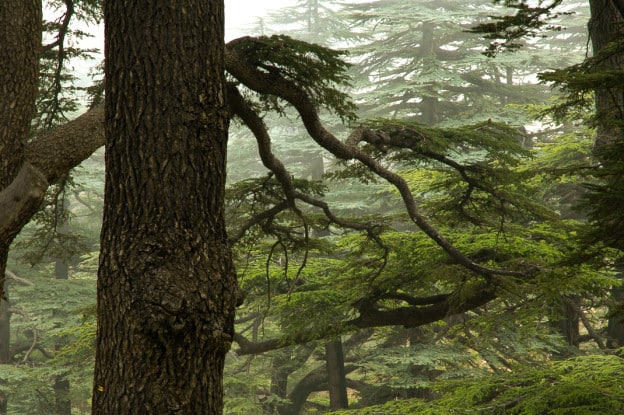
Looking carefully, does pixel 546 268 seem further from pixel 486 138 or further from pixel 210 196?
pixel 210 196

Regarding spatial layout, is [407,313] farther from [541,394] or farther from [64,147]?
[64,147]

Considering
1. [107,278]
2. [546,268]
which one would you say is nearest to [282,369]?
[546,268]

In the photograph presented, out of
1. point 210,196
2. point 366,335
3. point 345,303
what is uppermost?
point 210,196

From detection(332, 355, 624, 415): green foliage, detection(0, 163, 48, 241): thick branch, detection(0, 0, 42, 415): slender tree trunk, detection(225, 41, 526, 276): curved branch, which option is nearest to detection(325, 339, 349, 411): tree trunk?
detection(332, 355, 624, 415): green foliage

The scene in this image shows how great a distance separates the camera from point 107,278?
2.94 metres

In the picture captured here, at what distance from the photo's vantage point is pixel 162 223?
289 centimetres

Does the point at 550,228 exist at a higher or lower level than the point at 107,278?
lower

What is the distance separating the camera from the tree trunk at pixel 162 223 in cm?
282

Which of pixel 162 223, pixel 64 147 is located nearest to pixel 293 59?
pixel 64 147

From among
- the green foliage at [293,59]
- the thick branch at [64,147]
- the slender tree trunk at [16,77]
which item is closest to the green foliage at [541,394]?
the green foliage at [293,59]

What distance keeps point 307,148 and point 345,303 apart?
38.5ft

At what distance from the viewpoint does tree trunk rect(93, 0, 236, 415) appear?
2.82m

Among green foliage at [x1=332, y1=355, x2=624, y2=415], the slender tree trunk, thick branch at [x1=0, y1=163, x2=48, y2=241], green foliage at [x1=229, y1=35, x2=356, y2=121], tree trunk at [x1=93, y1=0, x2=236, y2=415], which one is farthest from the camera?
green foliage at [x1=332, y1=355, x2=624, y2=415]

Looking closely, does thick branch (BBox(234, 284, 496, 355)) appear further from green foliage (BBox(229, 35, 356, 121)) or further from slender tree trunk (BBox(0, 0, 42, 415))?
slender tree trunk (BBox(0, 0, 42, 415))
